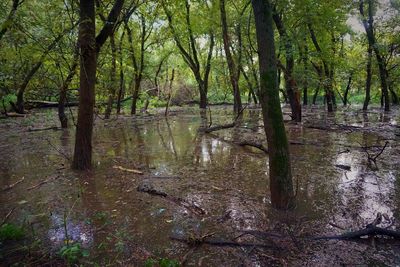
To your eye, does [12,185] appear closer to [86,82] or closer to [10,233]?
[10,233]

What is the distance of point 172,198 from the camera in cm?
427

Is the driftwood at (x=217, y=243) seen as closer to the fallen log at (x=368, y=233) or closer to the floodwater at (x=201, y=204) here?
the floodwater at (x=201, y=204)

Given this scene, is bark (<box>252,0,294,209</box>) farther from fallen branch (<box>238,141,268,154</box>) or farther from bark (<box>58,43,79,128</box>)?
bark (<box>58,43,79,128</box>)

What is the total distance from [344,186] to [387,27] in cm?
1514

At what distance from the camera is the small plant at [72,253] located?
9.09ft

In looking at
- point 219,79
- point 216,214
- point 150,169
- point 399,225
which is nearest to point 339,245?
point 399,225

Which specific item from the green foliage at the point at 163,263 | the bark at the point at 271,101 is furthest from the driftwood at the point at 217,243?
the bark at the point at 271,101

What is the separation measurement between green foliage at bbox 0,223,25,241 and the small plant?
67cm

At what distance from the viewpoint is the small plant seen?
277cm

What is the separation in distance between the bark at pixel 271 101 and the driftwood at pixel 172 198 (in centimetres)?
104

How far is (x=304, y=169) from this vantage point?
550cm

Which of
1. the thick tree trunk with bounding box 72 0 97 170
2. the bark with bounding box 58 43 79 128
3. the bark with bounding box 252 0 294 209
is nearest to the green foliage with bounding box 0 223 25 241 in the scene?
the thick tree trunk with bounding box 72 0 97 170

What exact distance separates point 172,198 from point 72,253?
5.48 ft

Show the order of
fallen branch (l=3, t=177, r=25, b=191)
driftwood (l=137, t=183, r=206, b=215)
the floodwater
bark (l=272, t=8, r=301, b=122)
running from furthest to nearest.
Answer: bark (l=272, t=8, r=301, b=122) < fallen branch (l=3, t=177, r=25, b=191) < driftwood (l=137, t=183, r=206, b=215) < the floodwater
